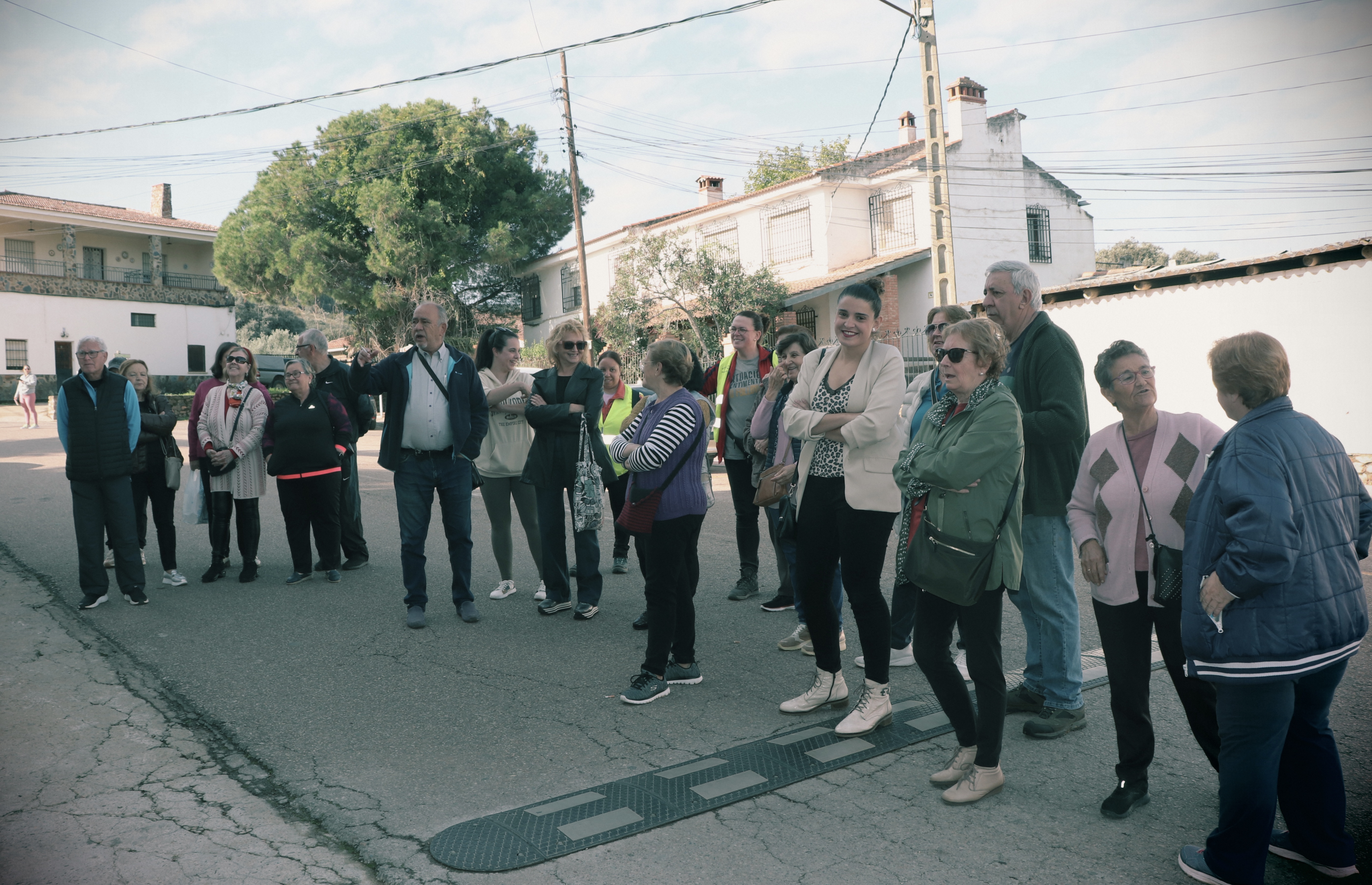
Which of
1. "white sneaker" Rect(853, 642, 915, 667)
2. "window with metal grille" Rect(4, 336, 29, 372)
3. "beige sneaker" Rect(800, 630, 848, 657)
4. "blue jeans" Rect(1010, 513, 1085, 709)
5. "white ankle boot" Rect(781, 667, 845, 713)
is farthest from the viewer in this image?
"window with metal grille" Rect(4, 336, 29, 372)

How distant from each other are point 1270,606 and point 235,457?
7.06m

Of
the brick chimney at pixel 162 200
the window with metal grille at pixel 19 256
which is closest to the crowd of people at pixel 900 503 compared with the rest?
the window with metal grille at pixel 19 256

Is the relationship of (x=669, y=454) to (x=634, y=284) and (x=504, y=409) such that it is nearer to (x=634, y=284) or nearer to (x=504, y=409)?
(x=504, y=409)

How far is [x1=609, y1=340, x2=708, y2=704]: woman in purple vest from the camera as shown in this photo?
454cm

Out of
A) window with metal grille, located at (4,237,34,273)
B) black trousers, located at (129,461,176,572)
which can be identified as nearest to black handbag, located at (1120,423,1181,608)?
black trousers, located at (129,461,176,572)

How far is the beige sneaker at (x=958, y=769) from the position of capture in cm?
344

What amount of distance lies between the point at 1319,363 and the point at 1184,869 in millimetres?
12856

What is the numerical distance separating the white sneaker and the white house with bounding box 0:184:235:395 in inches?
1581

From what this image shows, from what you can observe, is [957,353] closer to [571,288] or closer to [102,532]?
[102,532]

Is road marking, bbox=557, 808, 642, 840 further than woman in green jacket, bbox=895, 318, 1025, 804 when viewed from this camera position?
No

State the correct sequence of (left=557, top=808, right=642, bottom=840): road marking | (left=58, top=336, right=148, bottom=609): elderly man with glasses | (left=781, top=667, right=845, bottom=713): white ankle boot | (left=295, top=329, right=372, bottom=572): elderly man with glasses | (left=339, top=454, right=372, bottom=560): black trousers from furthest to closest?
(left=339, top=454, right=372, bottom=560): black trousers → (left=295, top=329, right=372, bottom=572): elderly man with glasses → (left=58, top=336, right=148, bottom=609): elderly man with glasses → (left=781, top=667, right=845, bottom=713): white ankle boot → (left=557, top=808, right=642, bottom=840): road marking

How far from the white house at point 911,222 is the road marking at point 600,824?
68.5 feet

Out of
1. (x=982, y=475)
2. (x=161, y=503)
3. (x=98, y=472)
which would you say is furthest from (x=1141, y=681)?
(x=161, y=503)

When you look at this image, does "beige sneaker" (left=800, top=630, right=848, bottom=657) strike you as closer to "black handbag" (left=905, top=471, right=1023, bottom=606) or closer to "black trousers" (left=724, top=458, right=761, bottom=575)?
"black trousers" (left=724, top=458, right=761, bottom=575)
